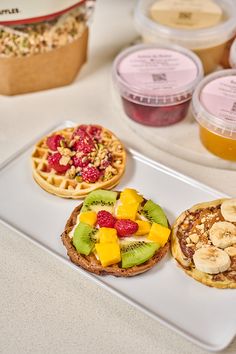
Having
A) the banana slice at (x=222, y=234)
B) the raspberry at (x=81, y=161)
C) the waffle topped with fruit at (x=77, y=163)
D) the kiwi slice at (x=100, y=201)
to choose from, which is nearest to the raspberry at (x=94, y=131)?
the waffle topped with fruit at (x=77, y=163)

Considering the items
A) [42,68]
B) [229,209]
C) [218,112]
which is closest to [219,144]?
[218,112]

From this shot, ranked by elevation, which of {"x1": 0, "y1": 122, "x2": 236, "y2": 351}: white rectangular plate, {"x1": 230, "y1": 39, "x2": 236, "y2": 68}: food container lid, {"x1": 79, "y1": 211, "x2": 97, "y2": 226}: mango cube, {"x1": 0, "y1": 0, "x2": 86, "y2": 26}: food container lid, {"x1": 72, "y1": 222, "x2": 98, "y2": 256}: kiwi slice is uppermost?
{"x1": 0, "y1": 0, "x2": 86, "y2": 26}: food container lid

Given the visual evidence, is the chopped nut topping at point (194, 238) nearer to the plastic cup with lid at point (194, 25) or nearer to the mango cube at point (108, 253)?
the mango cube at point (108, 253)

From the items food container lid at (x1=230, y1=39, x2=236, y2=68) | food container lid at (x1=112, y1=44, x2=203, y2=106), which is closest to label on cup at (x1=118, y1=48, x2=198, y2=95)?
food container lid at (x1=112, y1=44, x2=203, y2=106)

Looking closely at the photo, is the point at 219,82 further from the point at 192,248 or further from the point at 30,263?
the point at 30,263

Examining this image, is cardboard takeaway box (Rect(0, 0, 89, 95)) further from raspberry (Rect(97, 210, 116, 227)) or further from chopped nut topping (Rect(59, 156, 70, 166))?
raspberry (Rect(97, 210, 116, 227))

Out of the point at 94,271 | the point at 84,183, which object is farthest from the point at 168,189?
the point at 94,271

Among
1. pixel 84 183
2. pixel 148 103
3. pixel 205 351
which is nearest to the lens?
pixel 205 351
